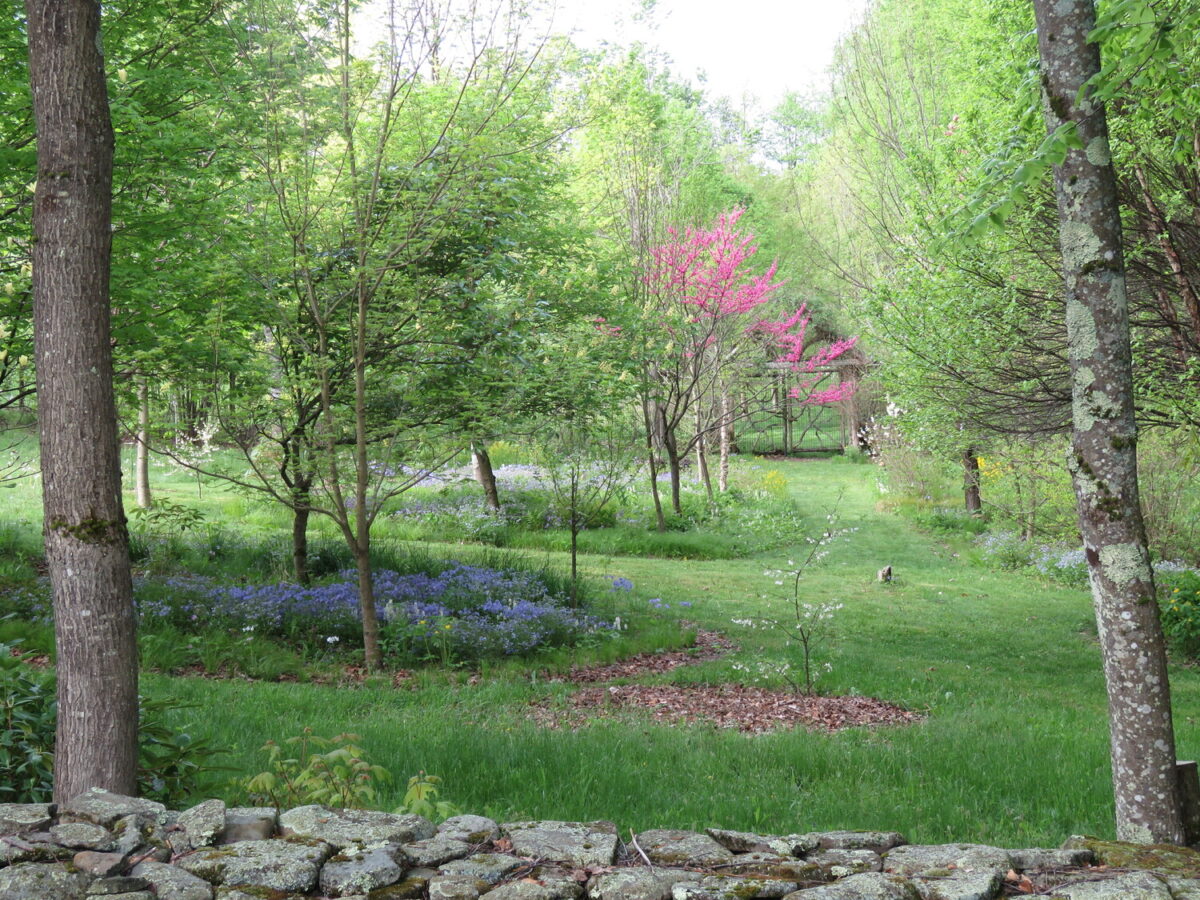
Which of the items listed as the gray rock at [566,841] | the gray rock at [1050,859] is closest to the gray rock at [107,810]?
the gray rock at [566,841]

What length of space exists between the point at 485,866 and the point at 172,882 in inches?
36.4

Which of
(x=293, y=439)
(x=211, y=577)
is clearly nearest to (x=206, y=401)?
(x=293, y=439)

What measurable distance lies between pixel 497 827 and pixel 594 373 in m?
8.32

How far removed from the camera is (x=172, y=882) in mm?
2566

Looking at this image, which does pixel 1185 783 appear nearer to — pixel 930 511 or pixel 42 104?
pixel 42 104

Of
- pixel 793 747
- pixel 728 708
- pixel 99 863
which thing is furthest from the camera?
pixel 728 708

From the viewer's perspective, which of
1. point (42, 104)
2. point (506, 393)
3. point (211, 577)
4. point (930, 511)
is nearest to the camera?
point (42, 104)

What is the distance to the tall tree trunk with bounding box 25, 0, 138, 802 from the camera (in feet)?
11.1

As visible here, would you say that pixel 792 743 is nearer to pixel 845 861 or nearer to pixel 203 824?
pixel 845 861

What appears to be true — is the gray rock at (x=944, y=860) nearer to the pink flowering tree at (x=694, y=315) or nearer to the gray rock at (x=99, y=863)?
the gray rock at (x=99, y=863)

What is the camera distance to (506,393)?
31.8 ft

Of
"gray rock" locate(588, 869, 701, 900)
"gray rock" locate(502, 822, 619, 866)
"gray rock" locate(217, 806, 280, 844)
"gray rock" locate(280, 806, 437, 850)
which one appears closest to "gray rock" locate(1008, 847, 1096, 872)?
"gray rock" locate(588, 869, 701, 900)

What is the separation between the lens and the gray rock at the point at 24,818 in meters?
2.83

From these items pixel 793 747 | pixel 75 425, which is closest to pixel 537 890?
pixel 75 425
